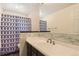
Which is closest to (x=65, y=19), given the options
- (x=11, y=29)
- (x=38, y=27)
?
(x=38, y=27)

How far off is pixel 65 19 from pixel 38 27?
86cm

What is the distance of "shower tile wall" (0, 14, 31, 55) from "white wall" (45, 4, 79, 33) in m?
0.61

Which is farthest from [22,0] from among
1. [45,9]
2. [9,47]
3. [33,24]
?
[9,47]

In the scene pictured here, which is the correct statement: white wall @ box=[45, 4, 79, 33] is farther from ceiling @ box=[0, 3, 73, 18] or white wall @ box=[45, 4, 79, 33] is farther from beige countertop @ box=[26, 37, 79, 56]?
beige countertop @ box=[26, 37, 79, 56]

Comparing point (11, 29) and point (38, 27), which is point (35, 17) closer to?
point (38, 27)

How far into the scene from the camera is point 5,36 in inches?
107

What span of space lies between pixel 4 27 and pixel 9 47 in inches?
22.1

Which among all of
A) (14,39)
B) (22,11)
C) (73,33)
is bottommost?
(14,39)

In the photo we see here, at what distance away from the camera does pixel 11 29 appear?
2.63 meters

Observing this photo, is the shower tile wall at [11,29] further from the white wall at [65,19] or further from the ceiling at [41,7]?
the white wall at [65,19]

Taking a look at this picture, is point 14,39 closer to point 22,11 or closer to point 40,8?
point 22,11

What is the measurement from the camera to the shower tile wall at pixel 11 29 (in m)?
2.54

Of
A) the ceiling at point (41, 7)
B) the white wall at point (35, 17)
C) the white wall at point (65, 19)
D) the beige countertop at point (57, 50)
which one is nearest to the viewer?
the beige countertop at point (57, 50)

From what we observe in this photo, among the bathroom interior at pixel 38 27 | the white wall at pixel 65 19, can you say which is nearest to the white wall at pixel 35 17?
the bathroom interior at pixel 38 27
